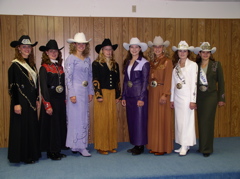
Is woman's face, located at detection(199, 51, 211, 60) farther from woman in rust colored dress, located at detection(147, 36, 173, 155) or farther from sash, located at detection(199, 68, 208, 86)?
woman in rust colored dress, located at detection(147, 36, 173, 155)

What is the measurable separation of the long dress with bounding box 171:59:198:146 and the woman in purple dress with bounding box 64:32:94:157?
52.7 inches

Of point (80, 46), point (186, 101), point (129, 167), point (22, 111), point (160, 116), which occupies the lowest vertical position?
point (129, 167)

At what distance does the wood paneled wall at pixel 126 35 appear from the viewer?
14.1 feet

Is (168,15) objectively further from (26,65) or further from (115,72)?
(26,65)

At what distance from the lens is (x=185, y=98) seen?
3.67 m

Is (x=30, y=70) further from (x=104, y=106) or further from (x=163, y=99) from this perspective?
(x=163, y=99)

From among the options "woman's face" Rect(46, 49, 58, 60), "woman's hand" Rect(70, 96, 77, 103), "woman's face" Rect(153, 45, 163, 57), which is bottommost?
"woman's hand" Rect(70, 96, 77, 103)

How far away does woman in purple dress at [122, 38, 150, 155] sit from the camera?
3689mm

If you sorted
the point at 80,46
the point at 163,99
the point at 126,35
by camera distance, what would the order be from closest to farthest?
the point at 163,99
the point at 80,46
the point at 126,35

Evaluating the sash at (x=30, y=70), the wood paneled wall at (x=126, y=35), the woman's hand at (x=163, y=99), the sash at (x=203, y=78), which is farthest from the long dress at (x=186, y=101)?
the sash at (x=30, y=70)

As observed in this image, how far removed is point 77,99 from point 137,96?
33.6 inches

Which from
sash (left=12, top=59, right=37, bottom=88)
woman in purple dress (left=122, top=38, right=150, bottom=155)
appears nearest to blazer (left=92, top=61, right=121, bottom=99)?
woman in purple dress (left=122, top=38, right=150, bottom=155)

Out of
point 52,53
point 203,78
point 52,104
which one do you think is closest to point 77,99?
point 52,104

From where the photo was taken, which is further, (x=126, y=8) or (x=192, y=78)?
(x=126, y=8)
